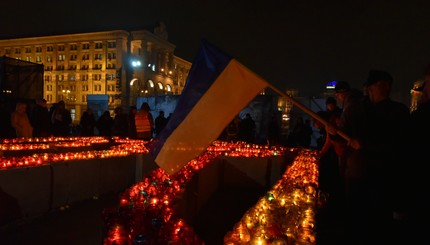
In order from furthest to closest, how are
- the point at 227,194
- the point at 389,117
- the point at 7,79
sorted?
the point at 7,79, the point at 227,194, the point at 389,117

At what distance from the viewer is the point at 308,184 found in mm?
4223

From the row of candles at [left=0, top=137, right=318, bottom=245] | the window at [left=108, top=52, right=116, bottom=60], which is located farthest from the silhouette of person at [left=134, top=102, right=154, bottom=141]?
the window at [left=108, top=52, right=116, bottom=60]

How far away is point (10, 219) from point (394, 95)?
14259 millimetres

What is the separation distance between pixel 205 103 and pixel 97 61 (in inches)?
3328

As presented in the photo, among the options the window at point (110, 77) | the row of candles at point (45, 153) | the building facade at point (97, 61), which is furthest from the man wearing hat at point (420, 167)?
the window at point (110, 77)

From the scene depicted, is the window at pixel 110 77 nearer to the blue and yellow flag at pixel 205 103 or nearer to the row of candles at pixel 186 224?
the row of candles at pixel 186 224

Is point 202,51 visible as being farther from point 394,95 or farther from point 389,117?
point 394,95

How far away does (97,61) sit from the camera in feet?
270

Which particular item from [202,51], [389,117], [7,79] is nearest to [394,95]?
[389,117]

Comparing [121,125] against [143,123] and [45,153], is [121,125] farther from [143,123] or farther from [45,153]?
[45,153]

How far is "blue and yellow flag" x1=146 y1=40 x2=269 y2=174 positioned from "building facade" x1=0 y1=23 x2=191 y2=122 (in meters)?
74.4

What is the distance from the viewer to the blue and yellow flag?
320 centimetres

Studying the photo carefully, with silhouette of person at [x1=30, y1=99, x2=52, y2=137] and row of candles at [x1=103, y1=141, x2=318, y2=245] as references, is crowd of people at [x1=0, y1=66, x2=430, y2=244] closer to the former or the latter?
row of candles at [x1=103, y1=141, x2=318, y2=245]

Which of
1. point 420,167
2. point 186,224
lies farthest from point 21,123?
point 420,167
